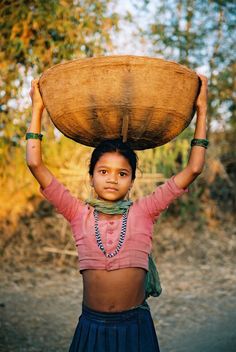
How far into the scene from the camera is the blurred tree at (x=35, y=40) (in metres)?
5.23

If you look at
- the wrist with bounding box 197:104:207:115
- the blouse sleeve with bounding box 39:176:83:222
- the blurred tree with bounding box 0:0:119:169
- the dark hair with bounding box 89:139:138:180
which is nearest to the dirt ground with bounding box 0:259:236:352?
the blurred tree with bounding box 0:0:119:169

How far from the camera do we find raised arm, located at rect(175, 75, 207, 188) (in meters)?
1.92

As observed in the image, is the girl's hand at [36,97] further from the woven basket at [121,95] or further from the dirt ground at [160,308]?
the dirt ground at [160,308]

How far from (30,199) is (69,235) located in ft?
3.12

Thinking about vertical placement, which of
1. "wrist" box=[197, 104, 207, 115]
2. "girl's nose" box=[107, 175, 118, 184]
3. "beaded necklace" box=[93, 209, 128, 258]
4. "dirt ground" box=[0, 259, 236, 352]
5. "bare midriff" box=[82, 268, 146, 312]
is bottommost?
"dirt ground" box=[0, 259, 236, 352]

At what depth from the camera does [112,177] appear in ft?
6.47

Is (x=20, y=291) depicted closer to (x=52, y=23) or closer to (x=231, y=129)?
(x=52, y=23)

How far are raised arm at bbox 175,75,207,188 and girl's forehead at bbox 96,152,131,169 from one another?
231mm

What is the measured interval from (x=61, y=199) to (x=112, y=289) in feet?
1.38

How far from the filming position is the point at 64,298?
513cm

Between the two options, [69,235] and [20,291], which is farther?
[69,235]

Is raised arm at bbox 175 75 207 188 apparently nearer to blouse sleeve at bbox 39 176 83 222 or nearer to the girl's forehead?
the girl's forehead

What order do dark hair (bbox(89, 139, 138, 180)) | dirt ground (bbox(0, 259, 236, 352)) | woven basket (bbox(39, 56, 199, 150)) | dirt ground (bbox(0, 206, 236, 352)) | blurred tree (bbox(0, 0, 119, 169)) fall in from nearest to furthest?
woven basket (bbox(39, 56, 199, 150))
dark hair (bbox(89, 139, 138, 180))
dirt ground (bbox(0, 259, 236, 352))
dirt ground (bbox(0, 206, 236, 352))
blurred tree (bbox(0, 0, 119, 169))

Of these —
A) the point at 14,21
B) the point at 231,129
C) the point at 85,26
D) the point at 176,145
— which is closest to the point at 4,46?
the point at 14,21
